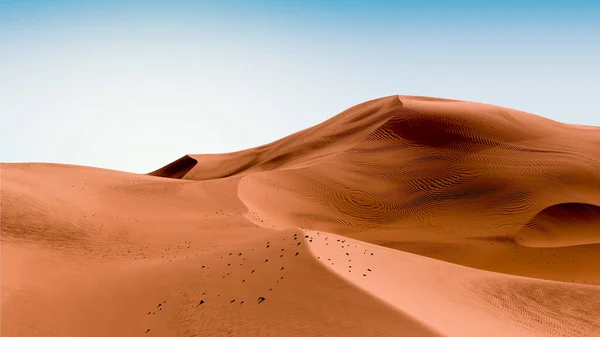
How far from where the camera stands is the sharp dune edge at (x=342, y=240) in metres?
10.2

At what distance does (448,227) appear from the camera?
24.3 metres

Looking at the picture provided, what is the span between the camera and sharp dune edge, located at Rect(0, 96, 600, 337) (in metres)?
10.2

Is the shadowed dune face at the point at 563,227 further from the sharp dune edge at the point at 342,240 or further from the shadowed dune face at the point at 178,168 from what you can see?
the shadowed dune face at the point at 178,168

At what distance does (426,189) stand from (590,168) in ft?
31.7

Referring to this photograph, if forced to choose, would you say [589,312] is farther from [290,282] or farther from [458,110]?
[458,110]

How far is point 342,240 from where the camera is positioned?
1460 centimetres

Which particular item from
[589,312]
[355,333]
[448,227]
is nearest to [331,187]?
[448,227]

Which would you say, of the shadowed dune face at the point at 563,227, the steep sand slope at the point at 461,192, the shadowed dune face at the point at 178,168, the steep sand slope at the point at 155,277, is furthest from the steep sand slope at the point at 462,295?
the shadowed dune face at the point at 178,168

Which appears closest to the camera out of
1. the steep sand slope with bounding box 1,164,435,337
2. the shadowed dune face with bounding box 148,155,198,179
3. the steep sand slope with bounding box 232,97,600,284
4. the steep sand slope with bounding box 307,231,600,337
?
the steep sand slope with bounding box 1,164,435,337

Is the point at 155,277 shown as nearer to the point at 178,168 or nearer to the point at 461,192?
the point at 461,192

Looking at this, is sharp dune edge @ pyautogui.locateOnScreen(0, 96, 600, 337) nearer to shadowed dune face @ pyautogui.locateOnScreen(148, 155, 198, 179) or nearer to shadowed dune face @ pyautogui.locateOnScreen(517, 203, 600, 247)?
shadowed dune face @ pyautogui.locateOnScreen(517, 203, 600, 247)

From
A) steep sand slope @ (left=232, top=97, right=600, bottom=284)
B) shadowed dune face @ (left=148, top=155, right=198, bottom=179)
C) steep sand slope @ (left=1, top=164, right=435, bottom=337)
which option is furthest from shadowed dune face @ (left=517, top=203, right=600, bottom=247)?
shadowed dune face @ (left=148, top=155, right=198, bottom=179)

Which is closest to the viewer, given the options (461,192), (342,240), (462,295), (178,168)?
(462,295)

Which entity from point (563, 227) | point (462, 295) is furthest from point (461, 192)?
point (462, 295)
